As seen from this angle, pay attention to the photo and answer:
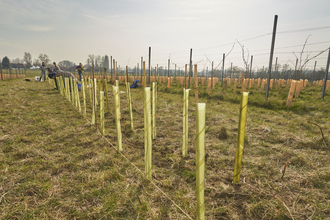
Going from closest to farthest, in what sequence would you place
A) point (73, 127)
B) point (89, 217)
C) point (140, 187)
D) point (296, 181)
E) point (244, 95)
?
point (89, 217)
point (244, 95)
point (140, 187)
point (296, 181)
point (73, 127)

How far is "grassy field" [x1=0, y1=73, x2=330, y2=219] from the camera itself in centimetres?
175

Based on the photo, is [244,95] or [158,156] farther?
[158,156]

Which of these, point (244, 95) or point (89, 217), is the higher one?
point (244, 95)

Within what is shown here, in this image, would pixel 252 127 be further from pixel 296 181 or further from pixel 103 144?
pixel 103 144

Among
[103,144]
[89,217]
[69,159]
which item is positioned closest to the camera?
[89,217]

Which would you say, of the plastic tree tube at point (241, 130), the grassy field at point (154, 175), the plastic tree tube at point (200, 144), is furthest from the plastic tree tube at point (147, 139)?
the plastic tree tube at point (241, 130)

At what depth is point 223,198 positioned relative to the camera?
6.49 ft

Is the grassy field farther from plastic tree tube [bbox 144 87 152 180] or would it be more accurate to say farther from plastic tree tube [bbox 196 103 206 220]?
plastic tree tube [bbox 196 103 206 220]

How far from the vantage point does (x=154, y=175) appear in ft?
7.88

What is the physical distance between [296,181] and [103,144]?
10.5 ft

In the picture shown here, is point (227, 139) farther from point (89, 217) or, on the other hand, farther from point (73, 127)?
point (73, 127)

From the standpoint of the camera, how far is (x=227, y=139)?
12.5ft

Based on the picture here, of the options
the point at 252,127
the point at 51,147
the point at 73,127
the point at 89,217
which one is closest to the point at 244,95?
the point at 89,217

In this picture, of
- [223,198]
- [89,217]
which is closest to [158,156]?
[223,198]
